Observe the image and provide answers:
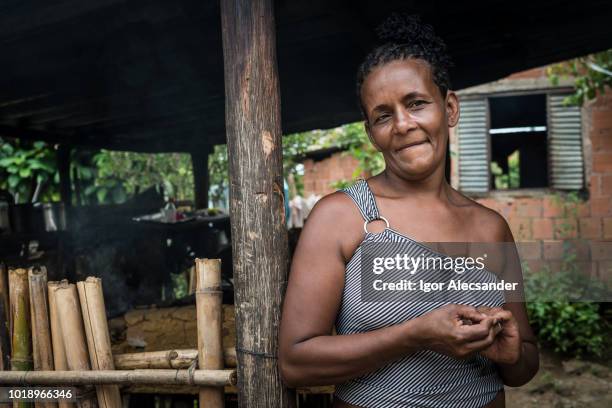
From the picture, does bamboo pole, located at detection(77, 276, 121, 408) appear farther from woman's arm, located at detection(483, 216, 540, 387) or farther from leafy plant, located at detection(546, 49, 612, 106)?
leafy plant, located at detection(546, 49, 612, 106)

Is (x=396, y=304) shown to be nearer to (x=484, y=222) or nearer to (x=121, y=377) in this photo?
(x=484, y=222)

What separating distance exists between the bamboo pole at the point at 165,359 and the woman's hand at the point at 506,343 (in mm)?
999

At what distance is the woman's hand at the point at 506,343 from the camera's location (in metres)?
1.53

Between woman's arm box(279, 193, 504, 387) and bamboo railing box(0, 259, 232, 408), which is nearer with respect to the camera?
woman's arm box(279, 193, 504, 387)

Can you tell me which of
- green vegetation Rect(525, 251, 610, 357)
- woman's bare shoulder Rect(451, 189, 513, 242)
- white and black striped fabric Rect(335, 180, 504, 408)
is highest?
woman's bare shoulder Rect(451, 189, 513, 242)

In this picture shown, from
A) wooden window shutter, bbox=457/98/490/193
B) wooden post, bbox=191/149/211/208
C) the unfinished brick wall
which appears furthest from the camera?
wooden post, bbox=191/149/211/208

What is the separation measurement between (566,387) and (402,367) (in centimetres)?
472

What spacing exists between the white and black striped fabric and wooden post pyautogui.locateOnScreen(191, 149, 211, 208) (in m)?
6.68

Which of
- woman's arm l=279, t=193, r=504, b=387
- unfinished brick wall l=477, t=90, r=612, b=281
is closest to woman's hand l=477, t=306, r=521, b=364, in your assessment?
woman's arm l=279, t=193, r=504, b=387

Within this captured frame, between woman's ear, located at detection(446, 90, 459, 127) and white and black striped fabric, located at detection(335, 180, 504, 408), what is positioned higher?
woman's ear, located at detection(446, 90, 459, 127)

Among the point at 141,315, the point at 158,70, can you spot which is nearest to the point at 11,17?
the point at 158,70

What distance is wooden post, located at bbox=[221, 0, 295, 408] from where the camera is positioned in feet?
6.25

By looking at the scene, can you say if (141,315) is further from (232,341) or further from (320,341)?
(320,341)

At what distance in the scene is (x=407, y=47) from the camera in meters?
1.71
